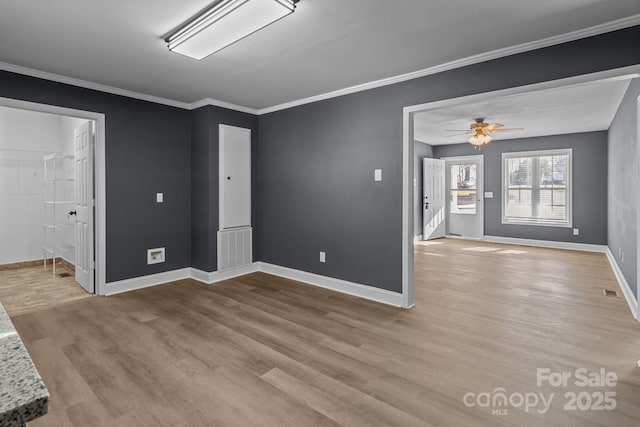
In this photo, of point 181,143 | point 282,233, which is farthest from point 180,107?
point 282,233

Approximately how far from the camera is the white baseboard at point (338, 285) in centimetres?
378

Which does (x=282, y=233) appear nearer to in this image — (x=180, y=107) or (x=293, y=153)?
(x=293, y=153)

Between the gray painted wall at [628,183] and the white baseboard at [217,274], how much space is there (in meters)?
4.51

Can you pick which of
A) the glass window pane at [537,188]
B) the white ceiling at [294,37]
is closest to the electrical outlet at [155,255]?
the white ceiling at [294,37]

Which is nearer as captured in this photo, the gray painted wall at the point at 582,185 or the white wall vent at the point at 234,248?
the white wall vent at the point at 234,248

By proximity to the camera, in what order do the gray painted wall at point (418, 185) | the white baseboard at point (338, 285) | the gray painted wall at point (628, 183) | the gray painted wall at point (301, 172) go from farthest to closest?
the gray painted wall at point (418, 185), the white baseboard at point (338, 285), the gray painted wall at point (628, 183), the gray painted wall at point (301, 172)

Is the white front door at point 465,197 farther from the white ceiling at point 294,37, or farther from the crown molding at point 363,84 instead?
the white ceiling at point 294,37

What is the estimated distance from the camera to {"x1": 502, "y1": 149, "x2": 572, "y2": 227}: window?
7.49 metres

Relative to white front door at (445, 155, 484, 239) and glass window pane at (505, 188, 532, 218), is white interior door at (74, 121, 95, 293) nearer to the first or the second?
white front door at (445, 155, 484, 239)

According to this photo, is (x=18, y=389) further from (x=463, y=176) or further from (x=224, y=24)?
(x=463, y=176)

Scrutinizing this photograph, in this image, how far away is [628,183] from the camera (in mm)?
4062

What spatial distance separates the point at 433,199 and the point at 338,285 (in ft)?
17.3

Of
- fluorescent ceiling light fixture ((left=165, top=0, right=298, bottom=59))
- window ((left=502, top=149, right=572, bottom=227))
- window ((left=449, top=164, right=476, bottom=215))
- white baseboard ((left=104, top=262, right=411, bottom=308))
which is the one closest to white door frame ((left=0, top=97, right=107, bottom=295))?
white baseboard ((left=104, top=262, right=411, bottom=308))

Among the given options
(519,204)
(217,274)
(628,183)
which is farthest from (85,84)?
(519,204)
